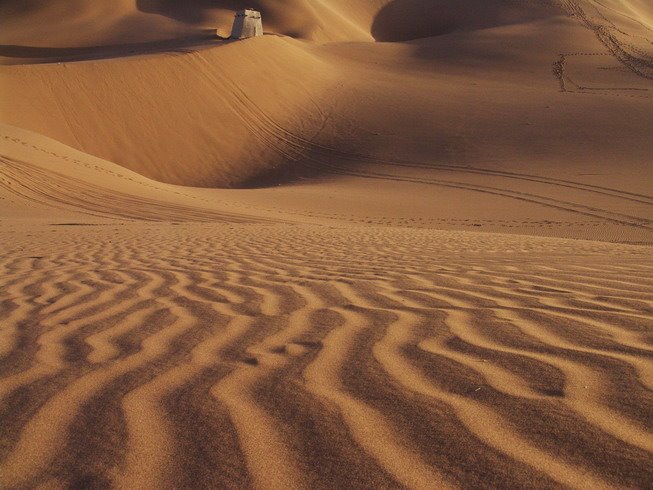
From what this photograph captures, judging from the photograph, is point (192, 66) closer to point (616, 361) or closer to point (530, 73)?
point (530, 73)

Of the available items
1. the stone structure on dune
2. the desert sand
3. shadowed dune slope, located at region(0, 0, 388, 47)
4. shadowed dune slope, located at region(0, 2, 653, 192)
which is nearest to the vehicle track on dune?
the desert sand

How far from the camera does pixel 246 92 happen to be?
103 feet

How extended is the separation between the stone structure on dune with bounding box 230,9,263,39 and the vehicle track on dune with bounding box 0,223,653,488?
3761 cm

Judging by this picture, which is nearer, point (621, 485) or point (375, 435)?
point (621, 485)

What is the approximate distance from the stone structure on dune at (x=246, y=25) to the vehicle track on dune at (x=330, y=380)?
3761cm

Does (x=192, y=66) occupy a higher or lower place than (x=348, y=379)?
higher

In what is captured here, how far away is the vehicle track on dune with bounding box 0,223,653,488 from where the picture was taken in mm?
2139

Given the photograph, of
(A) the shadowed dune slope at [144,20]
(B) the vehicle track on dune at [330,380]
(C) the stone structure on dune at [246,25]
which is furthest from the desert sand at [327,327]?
(A) the shadowed dune slope at [144,20]

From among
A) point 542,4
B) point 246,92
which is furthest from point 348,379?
point 542,4

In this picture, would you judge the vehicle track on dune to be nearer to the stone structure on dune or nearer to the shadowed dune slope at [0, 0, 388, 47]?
the stone structure on dune

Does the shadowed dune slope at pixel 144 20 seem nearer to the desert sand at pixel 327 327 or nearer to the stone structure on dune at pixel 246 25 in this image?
the stone structure on dune at pixel 246 25

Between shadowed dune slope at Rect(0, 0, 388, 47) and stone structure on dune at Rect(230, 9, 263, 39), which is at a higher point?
shadowed dune slope at Rect(0, 0, 388, 47)

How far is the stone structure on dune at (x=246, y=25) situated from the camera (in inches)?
1612

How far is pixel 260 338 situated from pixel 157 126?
1001 inches
